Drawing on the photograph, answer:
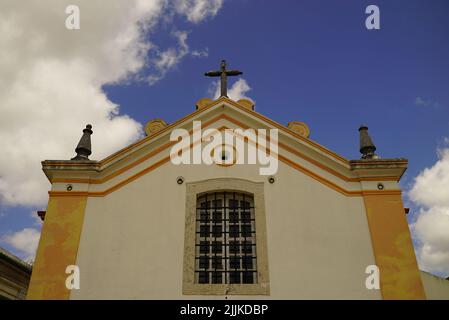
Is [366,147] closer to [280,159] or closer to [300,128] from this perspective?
[300,128]

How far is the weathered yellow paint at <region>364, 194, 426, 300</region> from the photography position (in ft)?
29.1

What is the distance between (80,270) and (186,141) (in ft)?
13.4

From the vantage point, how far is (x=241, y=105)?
11.5m

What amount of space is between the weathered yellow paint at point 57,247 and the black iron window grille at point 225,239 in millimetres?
2830

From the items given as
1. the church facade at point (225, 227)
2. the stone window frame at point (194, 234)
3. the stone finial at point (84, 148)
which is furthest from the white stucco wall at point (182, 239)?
the stone finial at point (84, 148)

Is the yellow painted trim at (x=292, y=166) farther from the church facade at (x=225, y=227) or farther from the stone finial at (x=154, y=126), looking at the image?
the stone finial at (x=154, y=126)

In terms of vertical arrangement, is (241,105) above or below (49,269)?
above

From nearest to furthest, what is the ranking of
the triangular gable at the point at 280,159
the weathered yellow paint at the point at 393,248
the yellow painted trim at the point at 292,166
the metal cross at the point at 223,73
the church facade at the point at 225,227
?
the weathered yellow paint at the point at 393,248, the church facade at the point at 225,227, the yellow painted trim at the point at 292,166, the triangular gable at the point at 280,159, the metal cross at the point at 223,73

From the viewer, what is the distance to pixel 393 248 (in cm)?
932

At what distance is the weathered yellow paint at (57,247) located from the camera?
29.7ft

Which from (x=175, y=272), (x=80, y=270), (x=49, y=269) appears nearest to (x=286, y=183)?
(x=175, y=272)

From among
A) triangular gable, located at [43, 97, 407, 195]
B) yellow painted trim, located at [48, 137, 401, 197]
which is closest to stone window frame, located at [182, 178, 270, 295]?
yellow painted trim, located at [48, 137, 401, 197]
